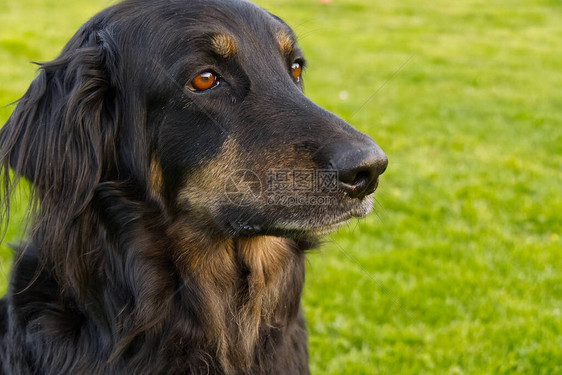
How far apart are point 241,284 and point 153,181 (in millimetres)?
669

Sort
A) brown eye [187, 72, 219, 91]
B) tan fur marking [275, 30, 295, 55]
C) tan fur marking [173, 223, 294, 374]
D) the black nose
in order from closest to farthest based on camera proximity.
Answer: the black nose → brown eye [187, 72, 219, 91] → tan fur marking [173, 223, 294, 374] → tan fur marking [275, 30, 295, 55]

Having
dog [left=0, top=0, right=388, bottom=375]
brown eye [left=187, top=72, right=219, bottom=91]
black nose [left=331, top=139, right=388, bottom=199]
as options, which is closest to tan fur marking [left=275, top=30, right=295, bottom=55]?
dog [left=0, top=0, right=388, bottom=375]

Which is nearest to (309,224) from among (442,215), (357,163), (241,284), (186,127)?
(357,163)

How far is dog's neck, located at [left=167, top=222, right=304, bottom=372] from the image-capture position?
2.68m

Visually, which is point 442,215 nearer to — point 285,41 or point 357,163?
point 285,41

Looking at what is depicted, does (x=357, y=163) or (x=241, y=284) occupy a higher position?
(x=357, y=163)

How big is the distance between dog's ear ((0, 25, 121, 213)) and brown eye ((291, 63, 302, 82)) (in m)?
0.90

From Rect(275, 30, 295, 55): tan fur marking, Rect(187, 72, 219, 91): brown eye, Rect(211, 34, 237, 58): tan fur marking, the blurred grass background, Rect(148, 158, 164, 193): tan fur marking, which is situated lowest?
the blurred grass background

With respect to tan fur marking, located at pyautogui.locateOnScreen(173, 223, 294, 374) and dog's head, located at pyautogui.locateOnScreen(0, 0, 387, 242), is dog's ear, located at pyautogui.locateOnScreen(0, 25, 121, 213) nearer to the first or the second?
dog's head, located at pyautogui.locateOnScreen(0, 0, 387, 242)

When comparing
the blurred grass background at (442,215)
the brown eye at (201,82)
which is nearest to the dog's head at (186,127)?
the brown eye at (201,82)

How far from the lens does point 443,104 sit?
9094 millimetres

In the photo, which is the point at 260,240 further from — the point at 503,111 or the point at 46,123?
the point at 503,111

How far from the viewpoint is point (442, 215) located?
5680mm

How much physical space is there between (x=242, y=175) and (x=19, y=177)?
969 millimetres
